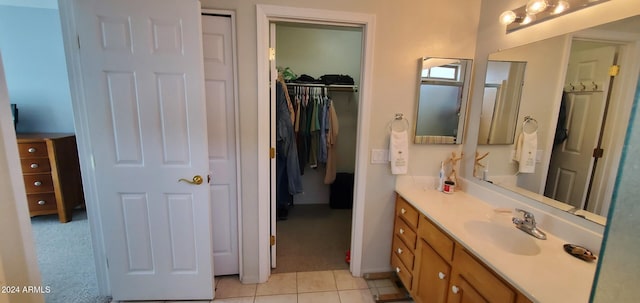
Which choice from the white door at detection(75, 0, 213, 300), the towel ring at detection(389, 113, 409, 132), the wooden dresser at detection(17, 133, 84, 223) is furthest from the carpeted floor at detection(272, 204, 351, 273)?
the wooden dresser at detection(17, 133, 84, 223)

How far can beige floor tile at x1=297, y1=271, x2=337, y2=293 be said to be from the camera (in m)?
1.94

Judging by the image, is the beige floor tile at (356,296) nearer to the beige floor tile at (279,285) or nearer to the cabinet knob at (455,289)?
the beige floor tile at (279,285)

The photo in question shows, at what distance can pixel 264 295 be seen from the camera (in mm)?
1857

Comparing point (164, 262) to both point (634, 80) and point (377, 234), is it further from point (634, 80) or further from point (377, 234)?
point (634, 80)

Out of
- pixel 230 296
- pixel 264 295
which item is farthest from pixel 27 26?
pixel 264 295

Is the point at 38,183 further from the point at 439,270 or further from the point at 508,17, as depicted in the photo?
the point at 508,17

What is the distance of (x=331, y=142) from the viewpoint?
2979 millimetres

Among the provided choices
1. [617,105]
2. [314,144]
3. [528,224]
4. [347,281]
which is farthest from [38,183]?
[617,105]

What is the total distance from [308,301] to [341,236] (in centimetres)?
102

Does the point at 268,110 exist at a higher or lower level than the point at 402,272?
higher

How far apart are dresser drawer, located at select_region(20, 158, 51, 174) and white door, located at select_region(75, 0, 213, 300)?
77.0 inches

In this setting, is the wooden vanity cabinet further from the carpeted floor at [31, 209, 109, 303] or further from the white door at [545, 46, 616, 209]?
the carpeted floor at [31, 209, 109, 303]

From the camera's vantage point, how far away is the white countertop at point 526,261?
2.76 feet

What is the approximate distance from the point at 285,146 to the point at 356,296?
4.99 ft
